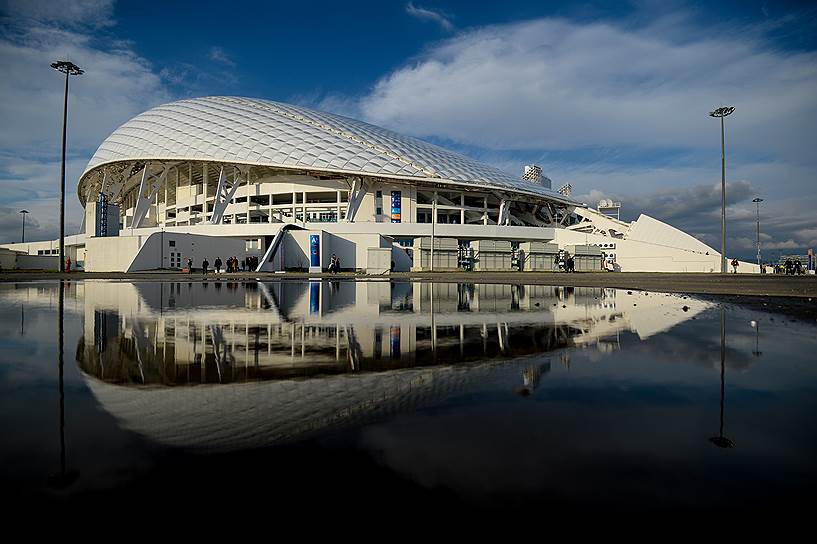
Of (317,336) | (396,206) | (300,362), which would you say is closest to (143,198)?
A: (396,206)

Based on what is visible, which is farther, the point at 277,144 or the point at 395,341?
the point at 277,144

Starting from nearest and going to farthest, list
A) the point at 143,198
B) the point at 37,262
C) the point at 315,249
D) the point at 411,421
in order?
the point at 411,421 < the point at 315,249 < the point at 143,198 < the point at 37,262

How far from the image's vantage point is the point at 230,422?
247 centimetres

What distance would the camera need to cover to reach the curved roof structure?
143 ft

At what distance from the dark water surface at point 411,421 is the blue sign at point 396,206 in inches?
1631

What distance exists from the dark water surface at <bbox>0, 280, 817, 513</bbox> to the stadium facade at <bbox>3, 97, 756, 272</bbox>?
30.4 m

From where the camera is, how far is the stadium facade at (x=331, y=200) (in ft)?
125

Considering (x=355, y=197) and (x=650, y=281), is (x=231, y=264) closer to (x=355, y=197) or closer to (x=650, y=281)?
(x=355, y=197)

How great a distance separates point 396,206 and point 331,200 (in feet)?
24.8

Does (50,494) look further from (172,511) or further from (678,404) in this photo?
(678,404)

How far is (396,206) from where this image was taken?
46.5m

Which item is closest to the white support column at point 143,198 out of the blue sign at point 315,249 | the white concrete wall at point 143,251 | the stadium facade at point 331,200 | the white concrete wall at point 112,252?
the stadium facade at point 331,200

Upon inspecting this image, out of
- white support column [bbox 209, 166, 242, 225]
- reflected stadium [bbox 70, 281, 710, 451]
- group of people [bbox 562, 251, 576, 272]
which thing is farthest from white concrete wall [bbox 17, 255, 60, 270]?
group of people [bbox 562, 251, 576, 272]

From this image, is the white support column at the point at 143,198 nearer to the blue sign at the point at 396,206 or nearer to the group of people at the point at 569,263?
the blue sign at the point at 396,206
